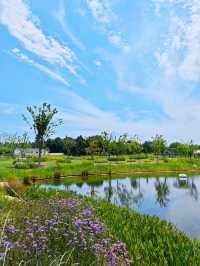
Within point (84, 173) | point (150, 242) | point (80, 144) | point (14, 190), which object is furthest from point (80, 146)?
point (150, 242)

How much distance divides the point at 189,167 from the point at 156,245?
1326 inches

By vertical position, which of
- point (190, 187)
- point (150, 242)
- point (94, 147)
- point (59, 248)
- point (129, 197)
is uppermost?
point (94, 147)

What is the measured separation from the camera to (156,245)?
436 centimetres

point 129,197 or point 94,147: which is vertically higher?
point 94,147

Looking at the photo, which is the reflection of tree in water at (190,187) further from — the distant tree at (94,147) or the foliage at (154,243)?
the distant tree at (94,147)

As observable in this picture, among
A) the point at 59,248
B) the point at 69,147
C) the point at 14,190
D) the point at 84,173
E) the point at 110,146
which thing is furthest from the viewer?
the point at 69,147

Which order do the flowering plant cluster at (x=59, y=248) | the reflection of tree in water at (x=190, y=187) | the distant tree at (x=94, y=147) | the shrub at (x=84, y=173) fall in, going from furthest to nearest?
1. the distant tree at (x=94, y=147)
2. the shrub at (x=84, y=173)
3. the reflection of tree in water at (x=190, y=187)
4. the flowering plant cluster at (x=59, y=248)

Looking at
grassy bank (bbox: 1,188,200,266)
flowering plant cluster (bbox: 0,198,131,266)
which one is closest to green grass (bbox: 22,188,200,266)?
grassy bank (bbox: 1,188,200,266)

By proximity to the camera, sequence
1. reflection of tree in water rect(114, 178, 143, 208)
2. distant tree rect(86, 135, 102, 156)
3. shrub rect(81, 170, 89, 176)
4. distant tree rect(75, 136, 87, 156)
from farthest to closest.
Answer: distant tree rect(75, 136, 87, 156) → distant tree rect(86, 135, 102, 156) → shrub rect(81, 170, 89, 176) → reflection of tree in water rect(114, 178, 143, 208)

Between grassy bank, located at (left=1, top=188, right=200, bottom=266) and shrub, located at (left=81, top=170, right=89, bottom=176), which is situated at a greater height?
grassy bank, located at (left=1, top=188, right=200, bottom=266)

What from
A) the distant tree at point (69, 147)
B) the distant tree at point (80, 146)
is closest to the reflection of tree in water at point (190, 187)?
the distant tree at point (80, 146)

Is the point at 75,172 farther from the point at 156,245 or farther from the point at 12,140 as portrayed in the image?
the point at 12,140

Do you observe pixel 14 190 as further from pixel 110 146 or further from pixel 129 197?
pixel 110 146

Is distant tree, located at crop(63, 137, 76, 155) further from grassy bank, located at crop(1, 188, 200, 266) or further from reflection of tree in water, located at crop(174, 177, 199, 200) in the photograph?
grassy bank, located at crop(1, 188, 200, 266)
